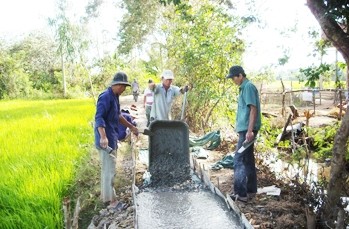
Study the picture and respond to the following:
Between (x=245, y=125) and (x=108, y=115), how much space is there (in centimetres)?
163

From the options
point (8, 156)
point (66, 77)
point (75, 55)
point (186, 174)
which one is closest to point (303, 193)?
point (186, 174)

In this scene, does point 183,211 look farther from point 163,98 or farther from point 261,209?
point 163,98

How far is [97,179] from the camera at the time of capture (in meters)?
5.98

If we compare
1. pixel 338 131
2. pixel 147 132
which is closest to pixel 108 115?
pixel 147 132

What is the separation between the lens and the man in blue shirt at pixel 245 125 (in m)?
4.34

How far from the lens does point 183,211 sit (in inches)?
183

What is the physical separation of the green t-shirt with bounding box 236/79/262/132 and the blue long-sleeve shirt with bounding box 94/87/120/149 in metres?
1.49

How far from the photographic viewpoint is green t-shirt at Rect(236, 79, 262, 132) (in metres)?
4.35

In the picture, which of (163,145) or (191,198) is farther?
(163,145)

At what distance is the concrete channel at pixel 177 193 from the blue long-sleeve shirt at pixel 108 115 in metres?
0.67

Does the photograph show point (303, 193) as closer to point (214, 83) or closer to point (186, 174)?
point (186, 174)

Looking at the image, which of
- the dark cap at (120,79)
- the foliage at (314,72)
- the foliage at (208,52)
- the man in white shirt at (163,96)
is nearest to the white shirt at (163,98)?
the man in white shirt at (163,96)

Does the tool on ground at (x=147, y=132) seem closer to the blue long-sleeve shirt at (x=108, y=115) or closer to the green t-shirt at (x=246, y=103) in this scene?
the blue long-sleeve shirt at (x=108, y=115)

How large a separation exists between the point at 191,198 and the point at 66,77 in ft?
92.2
